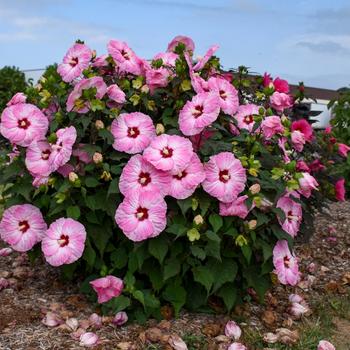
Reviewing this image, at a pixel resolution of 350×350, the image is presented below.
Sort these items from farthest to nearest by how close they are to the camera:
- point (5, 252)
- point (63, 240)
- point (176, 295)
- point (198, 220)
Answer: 1. point (5, 252)
2. point (176, 295)
3. point (63, 240)
4. point (198, 220)

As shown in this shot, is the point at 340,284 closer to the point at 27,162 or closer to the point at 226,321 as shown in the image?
the point at 226,321

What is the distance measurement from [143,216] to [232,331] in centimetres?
81

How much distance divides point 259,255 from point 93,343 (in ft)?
3.30

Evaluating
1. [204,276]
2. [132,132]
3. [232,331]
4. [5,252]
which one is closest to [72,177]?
[132,132]

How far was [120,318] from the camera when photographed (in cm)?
329

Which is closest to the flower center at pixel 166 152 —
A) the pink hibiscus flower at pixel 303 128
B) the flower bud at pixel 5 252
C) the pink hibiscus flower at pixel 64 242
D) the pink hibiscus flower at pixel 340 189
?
the pink hibiscus flower at pixel 64 242

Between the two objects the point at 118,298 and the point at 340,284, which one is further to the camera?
the point at 340,284

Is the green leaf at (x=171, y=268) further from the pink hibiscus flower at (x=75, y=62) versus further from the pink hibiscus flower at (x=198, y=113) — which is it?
the pink hibiscus flower at (x=75, y=62)

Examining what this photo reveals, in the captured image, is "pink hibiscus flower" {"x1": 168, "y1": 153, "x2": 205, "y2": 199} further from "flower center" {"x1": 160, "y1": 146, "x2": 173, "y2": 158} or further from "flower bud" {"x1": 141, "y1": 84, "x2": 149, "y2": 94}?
"flower bud" {"x1": 141, "y1": 84, "x2": 149, "y2": 94}

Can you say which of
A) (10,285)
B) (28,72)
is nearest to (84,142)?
(10,285)

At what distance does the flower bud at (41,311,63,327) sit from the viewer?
10.8 feet

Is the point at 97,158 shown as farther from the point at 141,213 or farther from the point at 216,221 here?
the point at 216,221

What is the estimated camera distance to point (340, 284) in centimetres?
459

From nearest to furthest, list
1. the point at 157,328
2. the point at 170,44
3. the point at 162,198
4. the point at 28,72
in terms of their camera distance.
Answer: the point at 162,198, the point at 157,328, the point at 170,44, the point at 28,72
